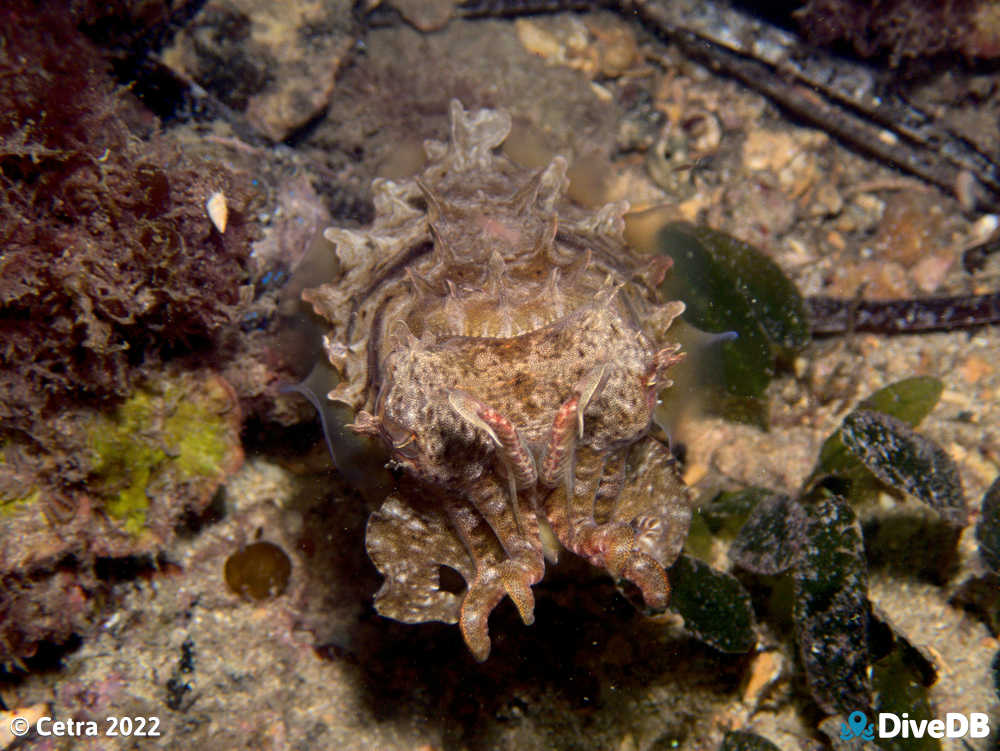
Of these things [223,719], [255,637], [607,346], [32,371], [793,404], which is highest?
[793,404]

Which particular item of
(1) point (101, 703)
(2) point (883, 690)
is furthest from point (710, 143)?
(1) point (101, 703)

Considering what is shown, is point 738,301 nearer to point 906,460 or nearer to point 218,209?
point 906,460

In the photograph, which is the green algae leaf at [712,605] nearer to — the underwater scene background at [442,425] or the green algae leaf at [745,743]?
the underwater scene background at [442,425]

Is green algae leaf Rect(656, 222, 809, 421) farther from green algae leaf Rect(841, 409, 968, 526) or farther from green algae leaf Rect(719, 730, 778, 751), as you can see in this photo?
green algae leaf Rect(719, 730, 778, 751)

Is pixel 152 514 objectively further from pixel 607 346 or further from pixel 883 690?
pixel 883 690

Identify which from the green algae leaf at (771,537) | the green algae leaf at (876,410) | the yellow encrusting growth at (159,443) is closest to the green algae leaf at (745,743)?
the green algae leaf at (771,537)

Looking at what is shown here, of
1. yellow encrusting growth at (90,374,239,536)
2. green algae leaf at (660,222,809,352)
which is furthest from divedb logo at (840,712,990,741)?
yellow encrusting growth at (90,374,239,536)
